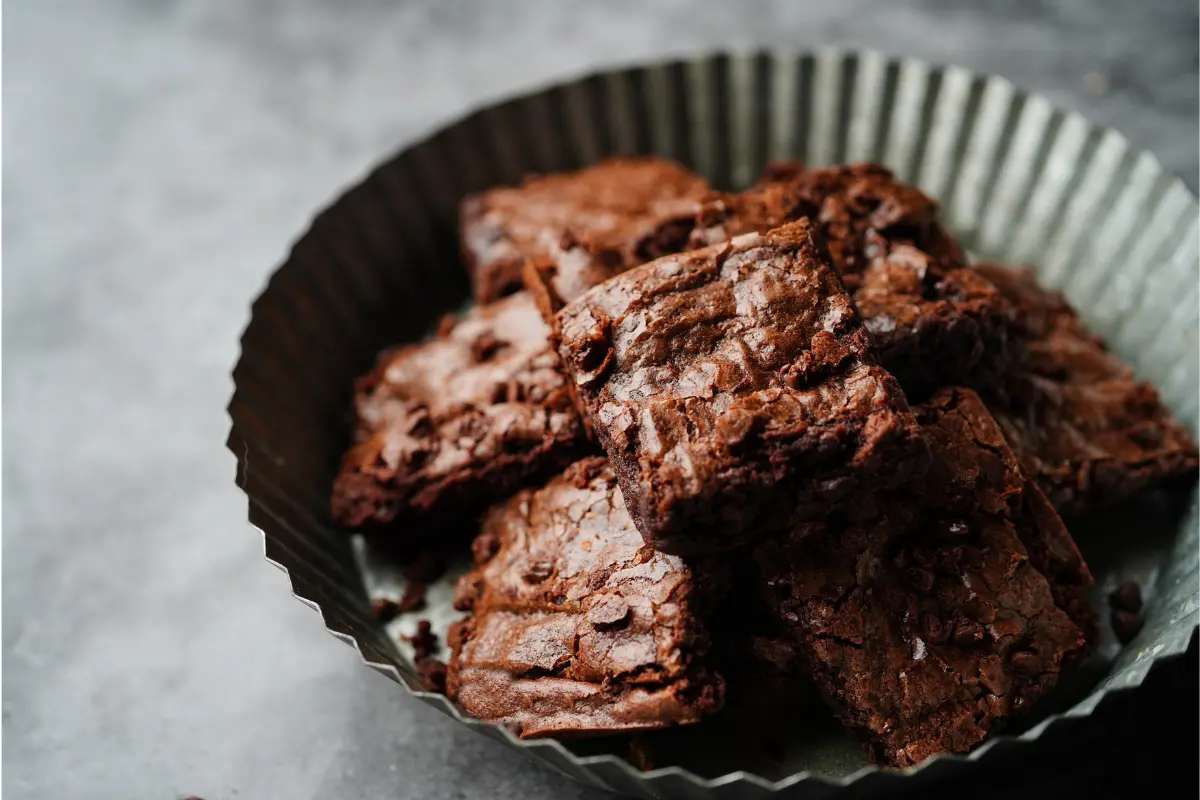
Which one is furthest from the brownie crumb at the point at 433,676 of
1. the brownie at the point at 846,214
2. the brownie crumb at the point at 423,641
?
the brownie at the point at 846,214

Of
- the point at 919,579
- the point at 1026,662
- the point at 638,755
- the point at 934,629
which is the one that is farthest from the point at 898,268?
the point at 638,755

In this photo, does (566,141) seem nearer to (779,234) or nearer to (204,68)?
(779,234)

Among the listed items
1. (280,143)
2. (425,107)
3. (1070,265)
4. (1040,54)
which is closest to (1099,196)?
(1070,265)

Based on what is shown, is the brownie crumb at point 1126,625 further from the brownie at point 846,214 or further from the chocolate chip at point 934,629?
the brownie at point 846,214

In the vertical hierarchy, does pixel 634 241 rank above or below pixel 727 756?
above

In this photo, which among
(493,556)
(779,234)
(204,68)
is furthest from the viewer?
(204,68)

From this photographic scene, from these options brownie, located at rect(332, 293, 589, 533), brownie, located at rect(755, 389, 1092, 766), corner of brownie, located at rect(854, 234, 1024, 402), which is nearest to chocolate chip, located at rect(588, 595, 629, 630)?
brownie, located at rect(755, 389, 1092, 766)
